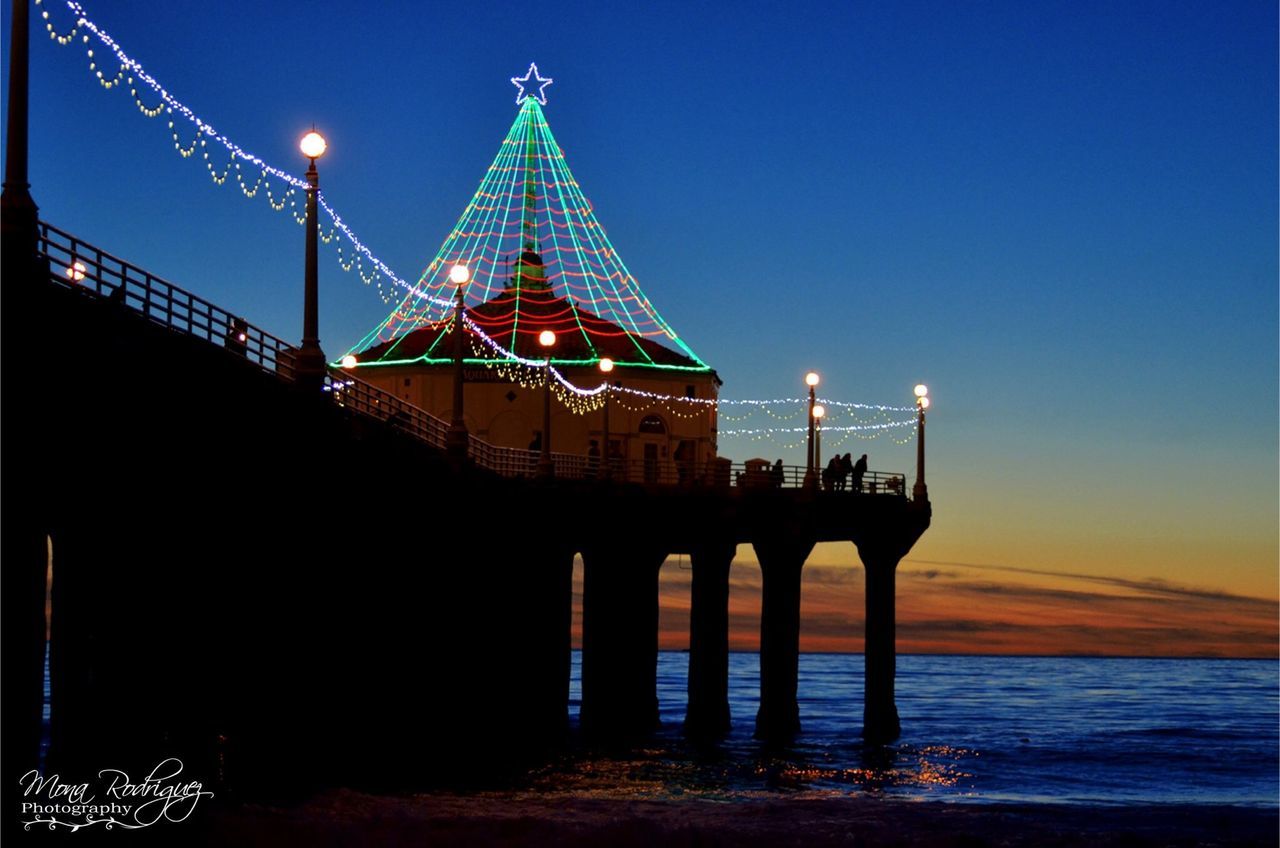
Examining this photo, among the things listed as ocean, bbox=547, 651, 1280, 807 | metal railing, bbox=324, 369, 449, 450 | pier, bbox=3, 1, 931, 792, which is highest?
metal railing, bbox=324, 369, 449, 450

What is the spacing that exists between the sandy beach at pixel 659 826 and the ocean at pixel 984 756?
1075 cm

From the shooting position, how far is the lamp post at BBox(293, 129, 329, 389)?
87.9 ft

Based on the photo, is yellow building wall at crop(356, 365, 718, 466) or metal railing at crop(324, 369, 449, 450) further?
yellow building wall at crop(356, 365, 718, 466)

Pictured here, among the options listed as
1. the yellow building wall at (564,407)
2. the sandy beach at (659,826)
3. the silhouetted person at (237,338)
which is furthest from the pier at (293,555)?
the yellow building wall at (564,407)

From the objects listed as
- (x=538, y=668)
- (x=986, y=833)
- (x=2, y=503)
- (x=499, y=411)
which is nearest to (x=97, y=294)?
(x=2, y=503)

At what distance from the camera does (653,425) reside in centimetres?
6812

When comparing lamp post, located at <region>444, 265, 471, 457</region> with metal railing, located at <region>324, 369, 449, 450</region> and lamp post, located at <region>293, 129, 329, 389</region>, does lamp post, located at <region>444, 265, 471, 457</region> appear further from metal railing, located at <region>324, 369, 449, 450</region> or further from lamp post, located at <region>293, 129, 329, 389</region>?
lamp post, located at <region>293, 129, 329, 389</region>

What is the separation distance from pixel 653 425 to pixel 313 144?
41.9 m

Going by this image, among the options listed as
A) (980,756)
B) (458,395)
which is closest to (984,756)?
(980,756)

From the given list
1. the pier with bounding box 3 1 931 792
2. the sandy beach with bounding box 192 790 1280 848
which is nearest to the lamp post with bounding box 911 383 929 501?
the pier with bounding box 3 1 931 792

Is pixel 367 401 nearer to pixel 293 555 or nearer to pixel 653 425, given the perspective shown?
pixel 293 555

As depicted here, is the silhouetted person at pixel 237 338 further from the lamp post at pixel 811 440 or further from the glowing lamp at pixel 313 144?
the lamp post at pixel 811 440

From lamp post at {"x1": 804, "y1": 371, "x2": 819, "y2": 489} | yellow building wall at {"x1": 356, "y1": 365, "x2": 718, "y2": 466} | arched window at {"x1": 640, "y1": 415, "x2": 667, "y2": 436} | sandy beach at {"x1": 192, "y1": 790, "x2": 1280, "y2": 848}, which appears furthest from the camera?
arched window at {"x1": 640, "y1": 415, "x2": 667, "y2": 436}

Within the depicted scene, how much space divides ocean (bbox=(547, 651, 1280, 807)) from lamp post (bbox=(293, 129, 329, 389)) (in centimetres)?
1135
